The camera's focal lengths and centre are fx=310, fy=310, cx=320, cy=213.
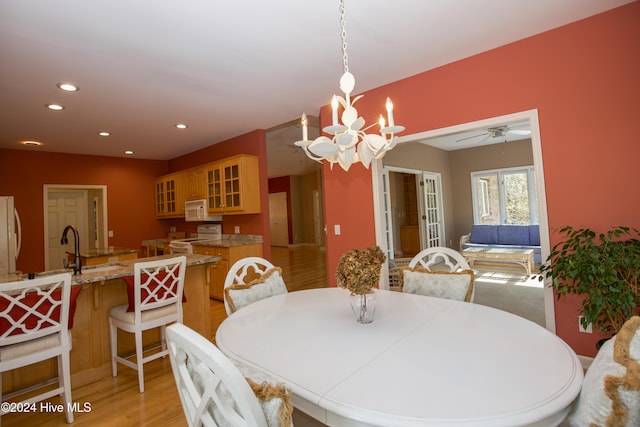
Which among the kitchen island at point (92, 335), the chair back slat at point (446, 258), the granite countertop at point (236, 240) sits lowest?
the kitchen island at point (92, 335)

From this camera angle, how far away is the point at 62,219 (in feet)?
18.2

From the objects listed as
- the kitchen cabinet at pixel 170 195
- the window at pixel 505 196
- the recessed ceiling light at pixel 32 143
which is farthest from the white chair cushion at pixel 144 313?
the window at pixel 505 196

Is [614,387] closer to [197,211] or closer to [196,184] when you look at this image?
[197,211]

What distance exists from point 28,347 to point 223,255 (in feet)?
8.27

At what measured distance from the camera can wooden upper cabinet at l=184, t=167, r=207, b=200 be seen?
16.2 ft

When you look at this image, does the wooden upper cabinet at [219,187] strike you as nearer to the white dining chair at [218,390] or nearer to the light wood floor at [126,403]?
the light wood floor at [126,403]

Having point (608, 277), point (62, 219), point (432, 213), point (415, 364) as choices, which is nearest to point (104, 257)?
point (62, 219)

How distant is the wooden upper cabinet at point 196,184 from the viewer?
494 cm

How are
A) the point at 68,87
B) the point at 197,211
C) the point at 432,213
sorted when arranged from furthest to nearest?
the point at 432,213 < the point at 197,211 < the point at 68,87

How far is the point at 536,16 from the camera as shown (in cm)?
209

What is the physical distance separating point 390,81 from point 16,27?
280 centimetres

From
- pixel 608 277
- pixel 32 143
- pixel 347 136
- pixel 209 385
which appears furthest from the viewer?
pixel 32 143

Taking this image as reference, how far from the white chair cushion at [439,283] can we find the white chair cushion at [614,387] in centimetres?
91

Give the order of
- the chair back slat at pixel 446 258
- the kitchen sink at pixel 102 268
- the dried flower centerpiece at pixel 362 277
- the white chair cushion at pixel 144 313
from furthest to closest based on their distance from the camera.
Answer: the kitchen sink at pixel 102 268
the white chair cushion at pixel 144 313
the chair back slat at pixel 446 258
the dried flower centerpiece at pixel 362 277
